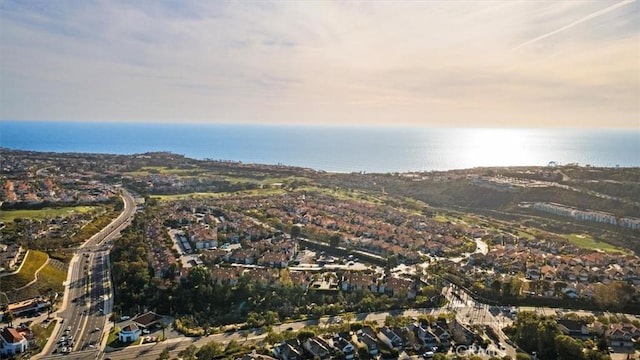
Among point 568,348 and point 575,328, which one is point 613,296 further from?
point 568,348

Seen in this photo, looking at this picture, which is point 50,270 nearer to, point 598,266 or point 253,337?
point 253,337

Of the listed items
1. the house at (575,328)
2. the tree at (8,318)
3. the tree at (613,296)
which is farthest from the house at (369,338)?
the tree at (8,318)

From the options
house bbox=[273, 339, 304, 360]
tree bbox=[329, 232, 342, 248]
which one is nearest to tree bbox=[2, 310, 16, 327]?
house bbox=[273, 339, 304, 360]

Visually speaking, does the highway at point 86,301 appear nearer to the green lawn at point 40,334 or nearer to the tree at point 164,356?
the green lawn at point 40,334

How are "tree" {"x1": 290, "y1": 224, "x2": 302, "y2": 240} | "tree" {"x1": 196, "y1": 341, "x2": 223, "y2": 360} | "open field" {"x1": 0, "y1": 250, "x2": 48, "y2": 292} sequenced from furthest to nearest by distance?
"tree" {"x1": 290, "y1": 224, "x2": 302, "y2": 240}, "open field" {"x1": 0, "y1": 250, "x2": 48, "y2": 292}, "tree" {"x1": 196, "y1": 341, "x2": 223, "y2": 360}

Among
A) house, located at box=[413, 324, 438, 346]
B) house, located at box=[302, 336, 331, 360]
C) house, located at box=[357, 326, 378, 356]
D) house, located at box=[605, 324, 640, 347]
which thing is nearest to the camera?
house, located at box=[302, 336, 331, 360]

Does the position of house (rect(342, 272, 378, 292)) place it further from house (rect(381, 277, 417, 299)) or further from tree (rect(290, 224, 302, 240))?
tree (rect(290, 224, 302, 240))

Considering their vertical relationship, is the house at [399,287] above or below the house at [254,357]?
above

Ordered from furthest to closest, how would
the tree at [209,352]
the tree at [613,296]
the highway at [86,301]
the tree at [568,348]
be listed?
the tree at [613,296], the highway at [86,301], the tree at [568,348], the tree at [209,352]
